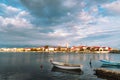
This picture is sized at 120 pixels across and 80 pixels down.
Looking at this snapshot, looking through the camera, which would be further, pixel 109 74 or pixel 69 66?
pixel 69 66

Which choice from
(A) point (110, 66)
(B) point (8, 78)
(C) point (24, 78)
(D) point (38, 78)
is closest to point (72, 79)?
(D) point (38, 78)

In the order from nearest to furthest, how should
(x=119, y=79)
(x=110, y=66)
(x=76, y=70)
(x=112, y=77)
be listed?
(x=119, y=79) → (x=112, y=77) → (x=76, y=70) → (x=110, y=66)

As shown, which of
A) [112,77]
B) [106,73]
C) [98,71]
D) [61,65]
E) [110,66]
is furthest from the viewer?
[110,66]

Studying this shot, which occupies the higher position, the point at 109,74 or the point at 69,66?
the point at 69,66

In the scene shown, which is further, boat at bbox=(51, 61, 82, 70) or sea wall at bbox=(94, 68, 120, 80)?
boat at bbox=(51, 61, 82, 70)

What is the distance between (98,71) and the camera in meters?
63.7

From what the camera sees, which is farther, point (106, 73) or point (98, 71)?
point (98, 71)

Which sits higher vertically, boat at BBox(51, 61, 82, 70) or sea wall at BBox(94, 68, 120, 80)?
boat at BBox(51, 61, 82, 70)

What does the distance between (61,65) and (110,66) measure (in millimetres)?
27940

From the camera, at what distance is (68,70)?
77000 mm

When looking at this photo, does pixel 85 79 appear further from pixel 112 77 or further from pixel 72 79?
pixel 112 77

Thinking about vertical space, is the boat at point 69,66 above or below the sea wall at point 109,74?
above

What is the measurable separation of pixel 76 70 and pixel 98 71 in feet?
41.1

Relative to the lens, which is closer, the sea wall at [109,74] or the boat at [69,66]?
the sea wall at [109,74]
